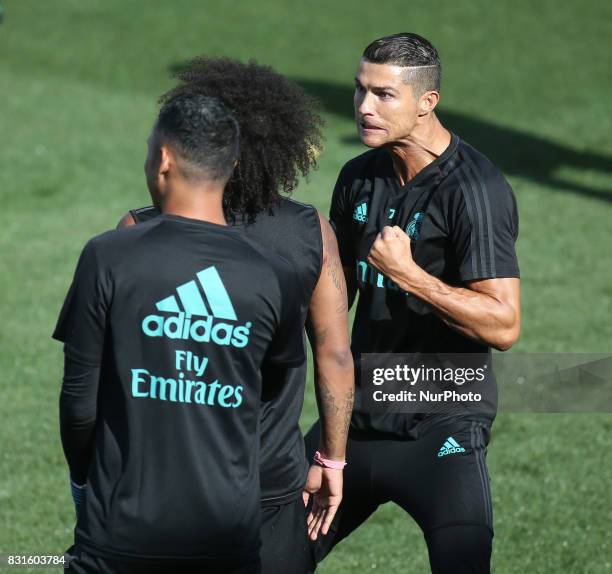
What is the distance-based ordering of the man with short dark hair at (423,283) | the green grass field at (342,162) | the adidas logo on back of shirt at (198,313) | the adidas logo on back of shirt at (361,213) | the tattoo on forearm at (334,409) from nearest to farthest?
the adidas logo on back of shirt at (198,313)
the tattoo on forearm at (334,409)
the man with short dark hair at (423,283)
the adidas logo on back of shirt at (361,213)
the green grass field at (342,162)

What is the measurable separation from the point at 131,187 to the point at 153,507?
464 inches

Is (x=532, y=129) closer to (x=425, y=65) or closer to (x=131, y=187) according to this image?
(x=131, y=187)

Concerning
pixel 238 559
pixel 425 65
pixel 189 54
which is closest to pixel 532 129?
pixel 189 54

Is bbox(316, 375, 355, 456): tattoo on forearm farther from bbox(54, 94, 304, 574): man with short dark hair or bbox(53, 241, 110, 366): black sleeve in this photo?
bbox(53, 241, 110, 366): black sleeve

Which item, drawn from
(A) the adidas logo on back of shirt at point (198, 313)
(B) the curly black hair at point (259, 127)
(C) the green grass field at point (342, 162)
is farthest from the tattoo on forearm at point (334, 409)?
(C) the green grass field at point (342, 162)

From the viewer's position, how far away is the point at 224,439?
3.02 metres

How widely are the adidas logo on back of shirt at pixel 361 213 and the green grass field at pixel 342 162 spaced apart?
6.43 ft

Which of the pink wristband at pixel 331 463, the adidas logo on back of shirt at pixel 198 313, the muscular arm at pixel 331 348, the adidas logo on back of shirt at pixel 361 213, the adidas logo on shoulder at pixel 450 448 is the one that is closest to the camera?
the adidas logo on back of shirt at pixel 198 313

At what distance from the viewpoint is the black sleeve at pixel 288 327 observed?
3.11 meters

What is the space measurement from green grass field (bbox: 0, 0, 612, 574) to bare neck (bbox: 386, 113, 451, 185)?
217 cm

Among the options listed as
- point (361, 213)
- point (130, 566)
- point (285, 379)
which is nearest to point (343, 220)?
point (361, 213)

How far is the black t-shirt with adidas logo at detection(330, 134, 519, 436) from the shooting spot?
418cm

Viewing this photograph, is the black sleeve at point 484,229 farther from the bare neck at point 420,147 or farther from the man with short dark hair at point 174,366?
the man with short dark hair at point 174,366

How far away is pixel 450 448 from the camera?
429 cm
